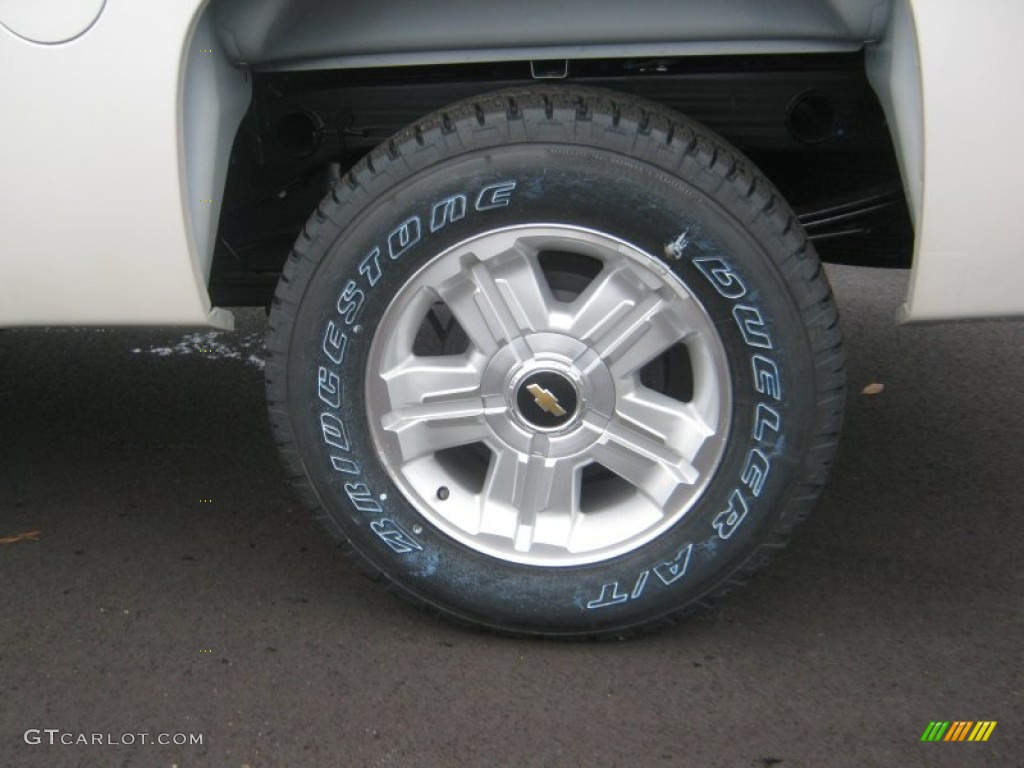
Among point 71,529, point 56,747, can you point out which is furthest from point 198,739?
point 71,529

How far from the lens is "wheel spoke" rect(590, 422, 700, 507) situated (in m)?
2.14

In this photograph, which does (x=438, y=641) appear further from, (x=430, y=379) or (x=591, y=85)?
(x=591, y=85)

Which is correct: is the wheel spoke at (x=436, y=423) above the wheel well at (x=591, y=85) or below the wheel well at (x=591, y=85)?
below

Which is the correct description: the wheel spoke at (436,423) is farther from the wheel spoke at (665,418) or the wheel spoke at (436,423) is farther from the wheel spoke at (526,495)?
the wheel spoke at (665,418)

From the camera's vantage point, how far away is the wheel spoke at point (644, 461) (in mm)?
2139

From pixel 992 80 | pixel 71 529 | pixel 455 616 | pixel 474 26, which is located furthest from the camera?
pixel 71 529

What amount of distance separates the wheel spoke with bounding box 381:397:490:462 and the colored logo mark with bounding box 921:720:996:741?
1008 millimetres

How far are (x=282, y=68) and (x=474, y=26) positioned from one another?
42cm

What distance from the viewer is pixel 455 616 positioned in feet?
7.34

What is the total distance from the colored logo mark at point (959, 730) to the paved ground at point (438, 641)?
2cm

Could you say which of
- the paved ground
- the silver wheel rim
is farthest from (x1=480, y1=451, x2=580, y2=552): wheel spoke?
the paved ground

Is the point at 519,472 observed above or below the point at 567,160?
below

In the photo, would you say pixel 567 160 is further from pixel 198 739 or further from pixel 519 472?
pixel 198 739

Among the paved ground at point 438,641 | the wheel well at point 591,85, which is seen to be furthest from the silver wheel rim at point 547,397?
the wheel well at point 591,85
